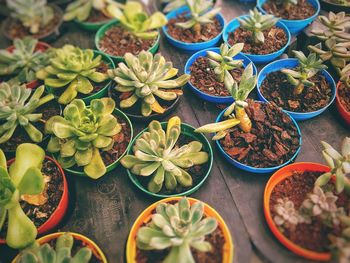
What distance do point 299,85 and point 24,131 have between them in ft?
4.92

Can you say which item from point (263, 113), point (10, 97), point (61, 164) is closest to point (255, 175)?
point (263, 113)

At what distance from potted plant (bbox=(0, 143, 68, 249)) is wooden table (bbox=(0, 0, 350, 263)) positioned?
0.10 metres

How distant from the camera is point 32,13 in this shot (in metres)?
2.24

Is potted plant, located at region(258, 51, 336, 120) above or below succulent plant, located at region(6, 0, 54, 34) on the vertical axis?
below

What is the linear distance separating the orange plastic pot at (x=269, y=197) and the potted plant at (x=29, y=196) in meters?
0.91

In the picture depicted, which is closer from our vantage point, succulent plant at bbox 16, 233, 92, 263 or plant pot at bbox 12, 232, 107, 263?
succulent plant at bbox 16, 233, 92, 263

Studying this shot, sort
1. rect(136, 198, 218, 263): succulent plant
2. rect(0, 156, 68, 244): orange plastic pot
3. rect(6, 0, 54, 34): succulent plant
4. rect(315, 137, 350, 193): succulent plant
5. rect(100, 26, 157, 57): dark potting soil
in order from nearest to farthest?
1. rect(136, 198, 218, 263): succulent plant
2. rect(315, 137, 350, 193): succulent plant
3. rect(0, 156, 68, 244): orange plastic pot
4. rect(100, 26, 157, 57): dark potting soil
5. rect(6, 0, 54, 34): succulent plant

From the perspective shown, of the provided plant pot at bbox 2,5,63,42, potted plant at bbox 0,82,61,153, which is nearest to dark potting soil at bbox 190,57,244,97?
potted plant at bbox 0,82,61,153

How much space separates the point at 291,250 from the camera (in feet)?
4.05

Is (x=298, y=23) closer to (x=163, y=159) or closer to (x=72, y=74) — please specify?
(x=163, y=159)

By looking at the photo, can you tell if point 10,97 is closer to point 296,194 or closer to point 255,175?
point 255,175

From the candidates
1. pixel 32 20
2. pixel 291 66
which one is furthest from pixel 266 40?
pixel 32 20

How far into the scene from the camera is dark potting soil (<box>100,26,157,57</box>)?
2014 mm

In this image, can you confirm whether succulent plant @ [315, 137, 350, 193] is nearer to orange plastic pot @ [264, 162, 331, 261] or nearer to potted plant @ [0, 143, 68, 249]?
orange plastic pot @ [264, 162, 331, 261]
